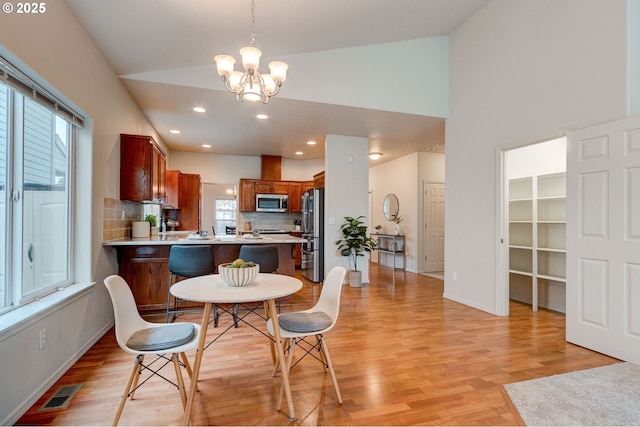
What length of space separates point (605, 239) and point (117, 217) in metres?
4.94

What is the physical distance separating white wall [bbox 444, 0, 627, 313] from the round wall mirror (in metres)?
2.82

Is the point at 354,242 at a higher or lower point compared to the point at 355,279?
higher

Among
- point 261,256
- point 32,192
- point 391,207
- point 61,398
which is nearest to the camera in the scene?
point 61,398

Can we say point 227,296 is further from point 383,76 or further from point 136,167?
point 383,76

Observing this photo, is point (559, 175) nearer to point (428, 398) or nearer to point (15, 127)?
point (428, 398)

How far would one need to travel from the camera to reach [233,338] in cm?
305

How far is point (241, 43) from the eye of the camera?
3.28 meters

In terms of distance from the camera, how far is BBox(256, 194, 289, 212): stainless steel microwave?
285 inches

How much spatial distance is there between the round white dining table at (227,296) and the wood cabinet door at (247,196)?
507cm

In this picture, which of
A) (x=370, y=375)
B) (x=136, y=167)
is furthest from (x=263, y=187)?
(x=370, y=375)

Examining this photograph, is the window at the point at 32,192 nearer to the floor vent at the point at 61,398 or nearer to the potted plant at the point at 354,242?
the floor vent at the point at 61,398

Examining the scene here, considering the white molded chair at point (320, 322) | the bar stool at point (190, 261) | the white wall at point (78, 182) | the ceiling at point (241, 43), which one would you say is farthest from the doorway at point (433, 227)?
the white wall at point (78, 182)

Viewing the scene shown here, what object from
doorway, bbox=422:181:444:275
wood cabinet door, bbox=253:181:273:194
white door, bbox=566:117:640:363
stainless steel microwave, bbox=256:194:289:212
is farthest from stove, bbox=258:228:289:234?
white door, bbox=566:117:640:363

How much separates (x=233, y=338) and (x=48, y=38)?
281 cm
